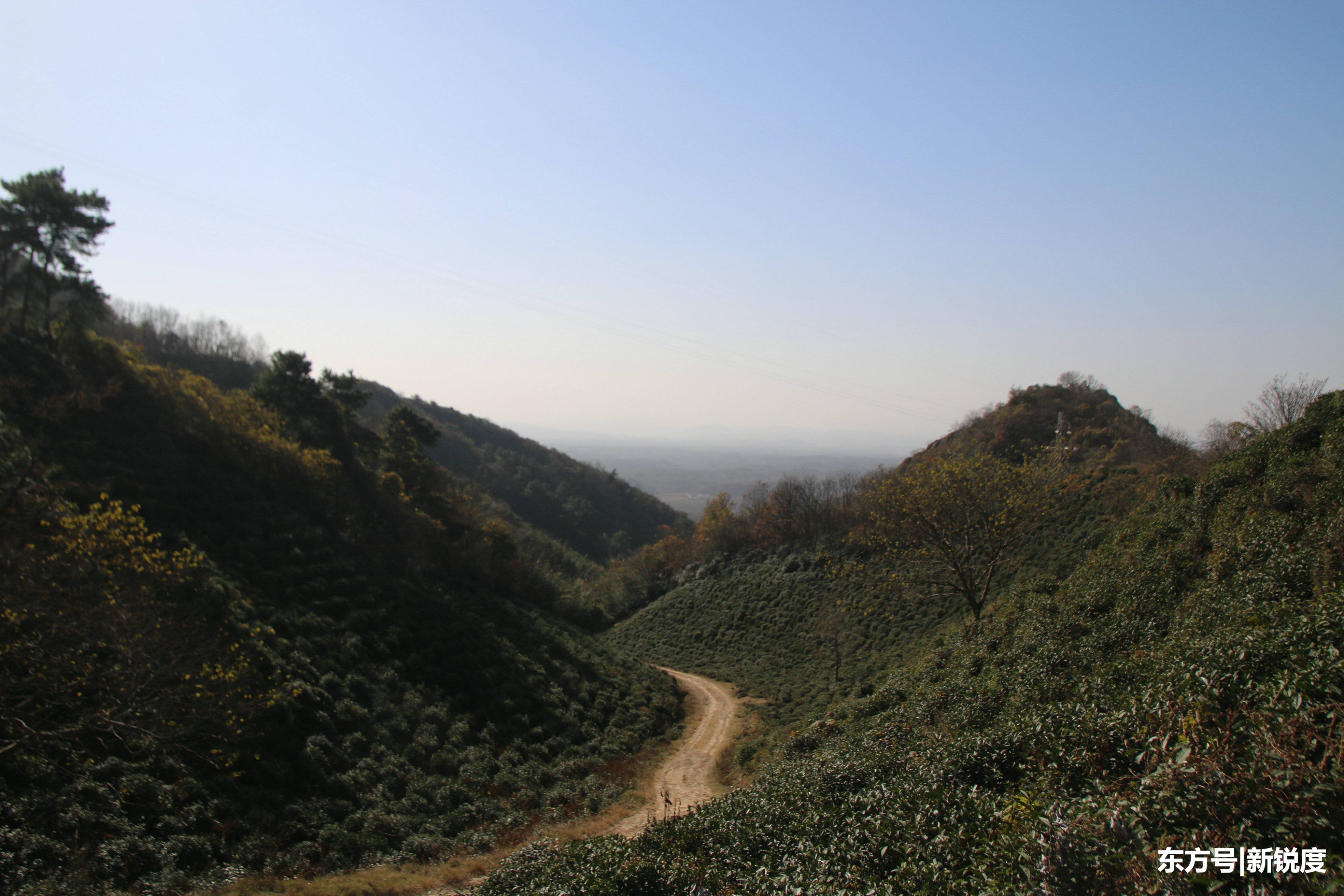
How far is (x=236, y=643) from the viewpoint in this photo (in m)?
14.6

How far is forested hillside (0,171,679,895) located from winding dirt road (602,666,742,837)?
1.46 meters

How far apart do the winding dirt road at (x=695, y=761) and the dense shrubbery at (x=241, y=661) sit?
149 cm

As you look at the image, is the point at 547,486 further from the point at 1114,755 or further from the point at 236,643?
the point at 1114,755

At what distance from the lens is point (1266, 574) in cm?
841

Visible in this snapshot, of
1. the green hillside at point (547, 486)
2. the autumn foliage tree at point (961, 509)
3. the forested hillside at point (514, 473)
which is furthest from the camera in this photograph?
the green hillside at point (547, 486)

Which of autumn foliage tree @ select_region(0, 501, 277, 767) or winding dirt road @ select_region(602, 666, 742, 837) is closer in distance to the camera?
autumn foliage tree @ select_region(0, 501, 277, 767)

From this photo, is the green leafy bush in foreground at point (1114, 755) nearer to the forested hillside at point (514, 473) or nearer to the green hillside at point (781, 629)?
the green hillside at point (781, 629)

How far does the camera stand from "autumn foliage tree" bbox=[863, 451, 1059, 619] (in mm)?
20172

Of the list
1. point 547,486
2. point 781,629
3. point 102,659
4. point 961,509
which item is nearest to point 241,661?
point 102,659

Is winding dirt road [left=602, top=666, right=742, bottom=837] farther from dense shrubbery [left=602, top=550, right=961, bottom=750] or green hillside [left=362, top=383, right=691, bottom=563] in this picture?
green hillside [left=362, top=383, right=691, bottom=563]

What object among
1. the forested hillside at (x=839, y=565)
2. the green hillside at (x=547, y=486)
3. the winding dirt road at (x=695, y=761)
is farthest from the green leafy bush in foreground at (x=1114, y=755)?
the green hillside at (x=547, y=486)

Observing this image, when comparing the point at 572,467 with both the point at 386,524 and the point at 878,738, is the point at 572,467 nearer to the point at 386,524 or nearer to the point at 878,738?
the point at 386,524

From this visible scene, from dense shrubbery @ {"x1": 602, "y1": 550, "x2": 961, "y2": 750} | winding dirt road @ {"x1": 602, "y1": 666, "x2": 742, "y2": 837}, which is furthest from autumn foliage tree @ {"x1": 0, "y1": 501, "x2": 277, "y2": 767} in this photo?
dense shrubbery @ {"x1": 602, "y1": 550, "x2": 961, "y2": 750}

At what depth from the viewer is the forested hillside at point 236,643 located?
362 inches
